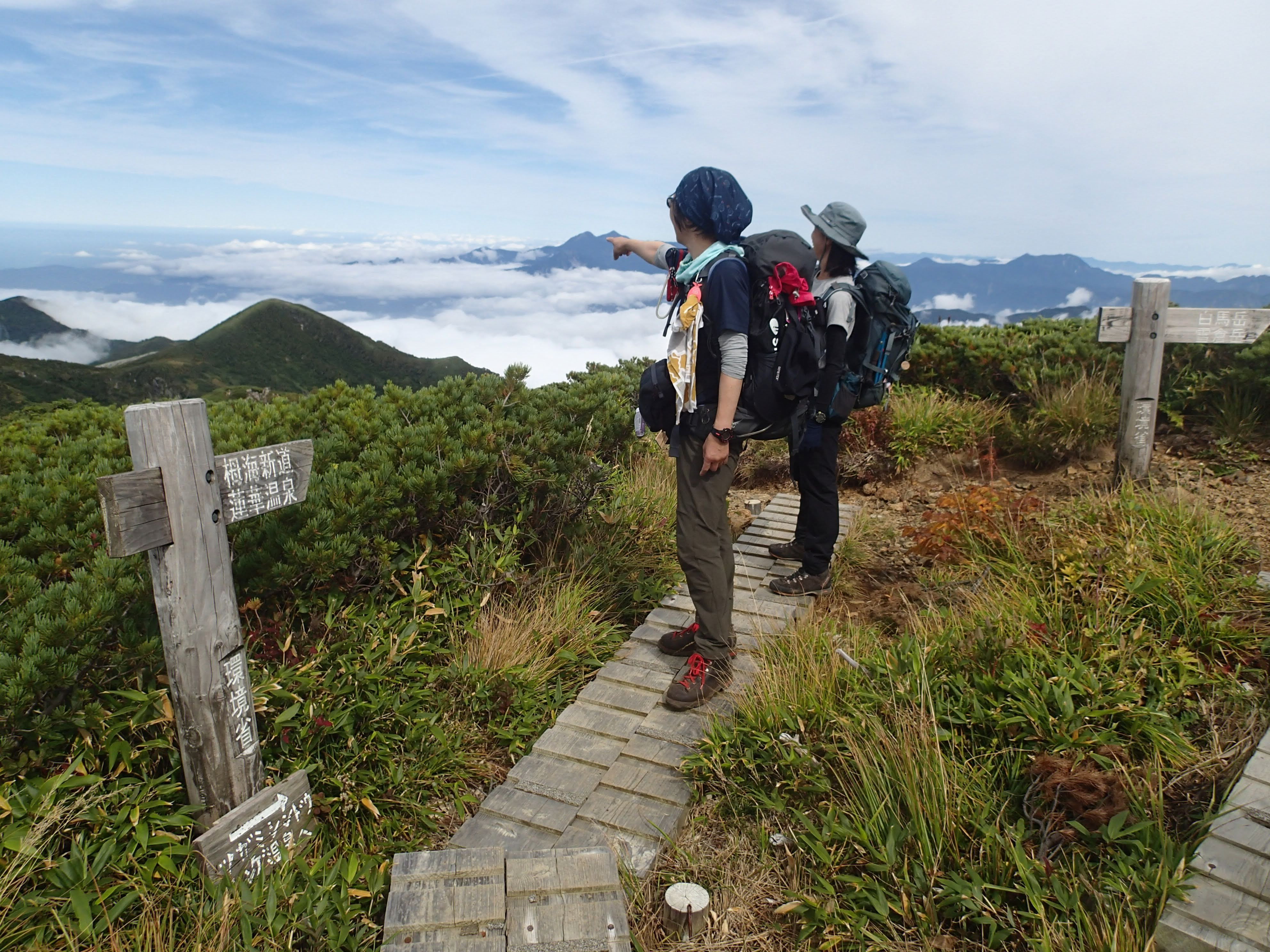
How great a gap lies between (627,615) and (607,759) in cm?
163

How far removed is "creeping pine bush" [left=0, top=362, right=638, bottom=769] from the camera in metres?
2.71

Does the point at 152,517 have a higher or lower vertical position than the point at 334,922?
higher

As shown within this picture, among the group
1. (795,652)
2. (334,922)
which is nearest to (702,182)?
(795,652)

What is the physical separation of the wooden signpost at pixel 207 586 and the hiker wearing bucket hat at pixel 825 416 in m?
2.65

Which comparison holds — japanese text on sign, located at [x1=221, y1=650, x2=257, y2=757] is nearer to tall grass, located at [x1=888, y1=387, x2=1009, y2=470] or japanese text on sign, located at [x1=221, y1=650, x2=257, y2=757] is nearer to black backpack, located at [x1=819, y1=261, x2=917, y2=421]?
black backpack, located at [x1=819, y1=261, x2=917, y2=421]

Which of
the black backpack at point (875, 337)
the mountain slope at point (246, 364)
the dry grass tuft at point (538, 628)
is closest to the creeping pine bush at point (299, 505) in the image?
the dry grass tuft at point (538, 628)

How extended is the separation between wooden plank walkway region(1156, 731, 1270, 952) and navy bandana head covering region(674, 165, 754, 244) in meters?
2.81

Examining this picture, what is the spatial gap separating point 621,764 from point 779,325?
6.74 feet

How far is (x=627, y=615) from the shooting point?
510 centimetres

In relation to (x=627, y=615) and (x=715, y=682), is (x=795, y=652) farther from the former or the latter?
(x=627, y=615)

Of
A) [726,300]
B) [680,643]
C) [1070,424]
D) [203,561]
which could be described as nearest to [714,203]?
[726,300]

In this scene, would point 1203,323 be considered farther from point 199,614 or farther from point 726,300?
point 199,614

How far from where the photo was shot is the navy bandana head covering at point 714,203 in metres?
3.46

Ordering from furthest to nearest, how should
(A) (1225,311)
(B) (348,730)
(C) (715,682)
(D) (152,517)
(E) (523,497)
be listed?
1. (A) (1225,311)
2. (E) (523,497)
3. (C) (715,682)
4. (B) (348,730)
5. (D) (152,517)
